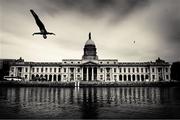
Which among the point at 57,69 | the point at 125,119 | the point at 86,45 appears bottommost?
the point at 125,119

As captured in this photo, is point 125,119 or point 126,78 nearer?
point 125,119

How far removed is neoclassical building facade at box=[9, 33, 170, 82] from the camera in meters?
114

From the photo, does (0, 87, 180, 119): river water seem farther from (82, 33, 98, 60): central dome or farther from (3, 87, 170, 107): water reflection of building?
(82, 33, 98, 60): central dome

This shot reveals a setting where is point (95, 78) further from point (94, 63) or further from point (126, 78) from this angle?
point (126, 78)

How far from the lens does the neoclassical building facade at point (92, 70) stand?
374 feet

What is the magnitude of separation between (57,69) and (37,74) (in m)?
10.1

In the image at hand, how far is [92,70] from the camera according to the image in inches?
4464

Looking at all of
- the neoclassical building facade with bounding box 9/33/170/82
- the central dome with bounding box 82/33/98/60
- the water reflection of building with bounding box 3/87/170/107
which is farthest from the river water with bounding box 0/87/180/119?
the central dome with bounding box 82/33/98/60

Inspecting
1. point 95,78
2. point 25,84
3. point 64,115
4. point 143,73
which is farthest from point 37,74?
point 64,115

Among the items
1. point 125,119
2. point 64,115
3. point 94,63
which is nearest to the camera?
point 125,119

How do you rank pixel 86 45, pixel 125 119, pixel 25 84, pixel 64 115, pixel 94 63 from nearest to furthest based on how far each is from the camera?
pixel 125 119
pixel 64 115
pixel 25 84
pixel 94 63
pixel 86 45

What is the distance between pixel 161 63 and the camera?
4500 inches

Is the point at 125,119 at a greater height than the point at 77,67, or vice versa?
the point at 77,67

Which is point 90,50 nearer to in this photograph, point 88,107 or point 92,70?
point 92,70
